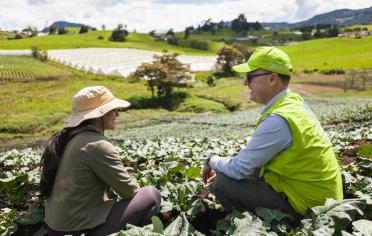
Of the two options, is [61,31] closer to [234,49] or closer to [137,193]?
[234,49]

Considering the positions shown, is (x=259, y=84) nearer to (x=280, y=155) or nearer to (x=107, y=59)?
(x=280, y=155)

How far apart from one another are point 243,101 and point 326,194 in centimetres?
5497

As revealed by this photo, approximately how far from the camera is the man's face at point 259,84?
5019mm

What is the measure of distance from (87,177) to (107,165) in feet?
0.94

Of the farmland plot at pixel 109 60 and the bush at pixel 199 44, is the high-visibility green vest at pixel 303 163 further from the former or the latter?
the bush at pixel 199 44

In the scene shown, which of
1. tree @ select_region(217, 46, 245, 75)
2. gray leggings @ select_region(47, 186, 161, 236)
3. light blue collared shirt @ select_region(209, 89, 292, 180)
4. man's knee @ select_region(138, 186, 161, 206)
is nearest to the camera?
light blue collared shirt @ select_region(209, 89, 292, 180)

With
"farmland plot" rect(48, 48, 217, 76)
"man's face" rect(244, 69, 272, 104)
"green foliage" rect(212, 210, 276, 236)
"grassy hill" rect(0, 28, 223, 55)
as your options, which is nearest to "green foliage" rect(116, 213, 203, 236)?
"green foliage" rect(212, 210, 276, 236)

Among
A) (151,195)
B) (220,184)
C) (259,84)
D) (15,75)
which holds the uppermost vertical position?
(259,84)

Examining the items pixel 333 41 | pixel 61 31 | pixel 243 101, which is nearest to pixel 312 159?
pixel 243 101

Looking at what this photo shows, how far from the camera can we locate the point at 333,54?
11450cm

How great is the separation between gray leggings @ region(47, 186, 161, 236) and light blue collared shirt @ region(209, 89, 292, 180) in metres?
1.07

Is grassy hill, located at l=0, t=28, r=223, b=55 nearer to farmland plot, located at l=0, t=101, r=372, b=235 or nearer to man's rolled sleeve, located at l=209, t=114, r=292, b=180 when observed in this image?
farmland plot, located at l=0, t=101, r=372, b=235

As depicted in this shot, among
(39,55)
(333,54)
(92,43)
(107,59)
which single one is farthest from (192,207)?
(92,43)

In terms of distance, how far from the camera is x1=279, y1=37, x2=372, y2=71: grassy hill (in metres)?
93.4
